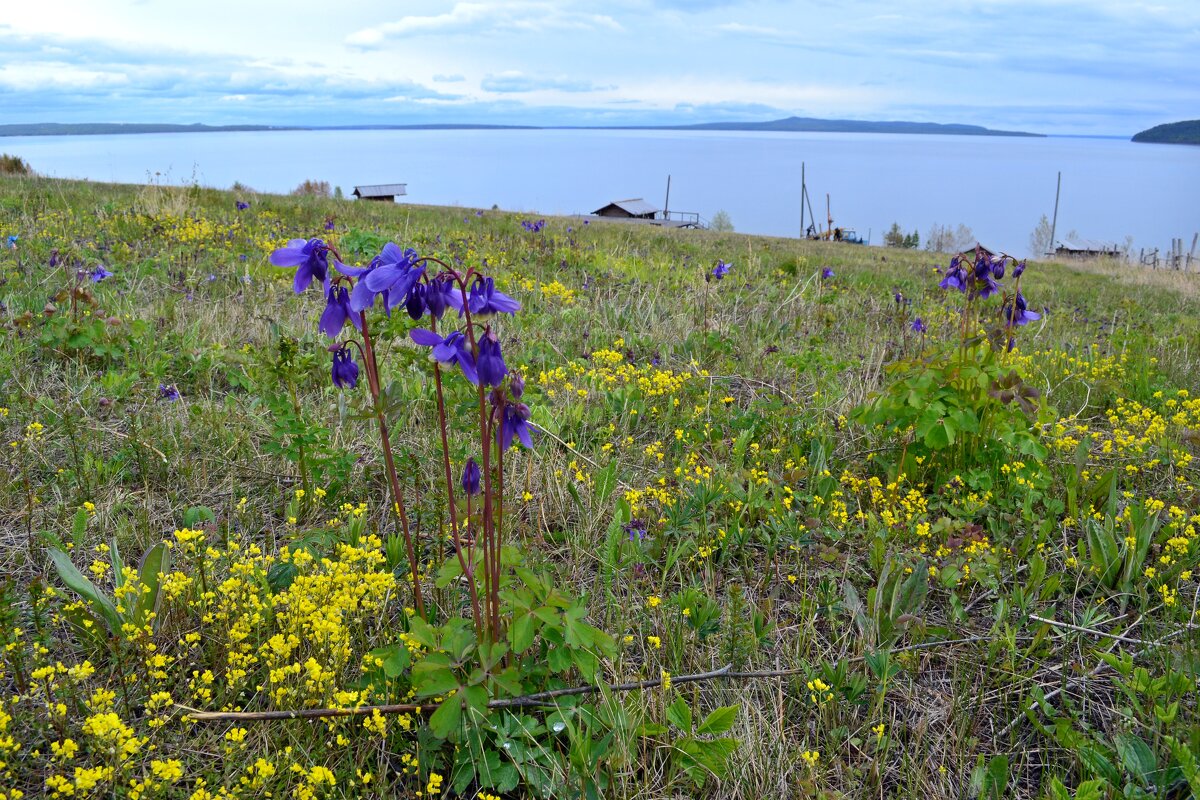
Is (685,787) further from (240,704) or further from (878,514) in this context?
(878,514)

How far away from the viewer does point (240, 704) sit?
2.22m

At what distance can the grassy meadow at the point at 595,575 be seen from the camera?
2.05 meters

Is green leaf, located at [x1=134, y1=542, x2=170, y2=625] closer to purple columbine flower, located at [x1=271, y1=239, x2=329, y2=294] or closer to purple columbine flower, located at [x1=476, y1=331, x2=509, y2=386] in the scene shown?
purple columbine flower, located at [x1=271, y1=239, x2=329, y2=294]

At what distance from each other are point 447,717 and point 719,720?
731 mm

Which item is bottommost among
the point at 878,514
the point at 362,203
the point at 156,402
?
the point at 878,514

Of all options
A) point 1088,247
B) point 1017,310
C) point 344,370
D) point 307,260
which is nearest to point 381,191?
point 1017,310

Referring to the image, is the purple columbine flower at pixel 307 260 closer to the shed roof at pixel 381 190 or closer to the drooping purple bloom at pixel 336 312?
the drooping purple bloom at pixel 336 312

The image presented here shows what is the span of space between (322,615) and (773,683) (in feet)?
4.55

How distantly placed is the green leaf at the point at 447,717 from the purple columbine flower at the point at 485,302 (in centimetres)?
98

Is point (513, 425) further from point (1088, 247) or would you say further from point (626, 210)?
point (1088, 247)

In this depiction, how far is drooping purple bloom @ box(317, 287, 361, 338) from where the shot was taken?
1.86m

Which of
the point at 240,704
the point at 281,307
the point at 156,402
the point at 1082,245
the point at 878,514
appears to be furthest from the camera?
the point at 1082,245

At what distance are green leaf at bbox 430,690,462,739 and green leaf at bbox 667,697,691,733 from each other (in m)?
0.58

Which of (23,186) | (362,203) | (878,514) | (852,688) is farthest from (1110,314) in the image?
(23,186)
